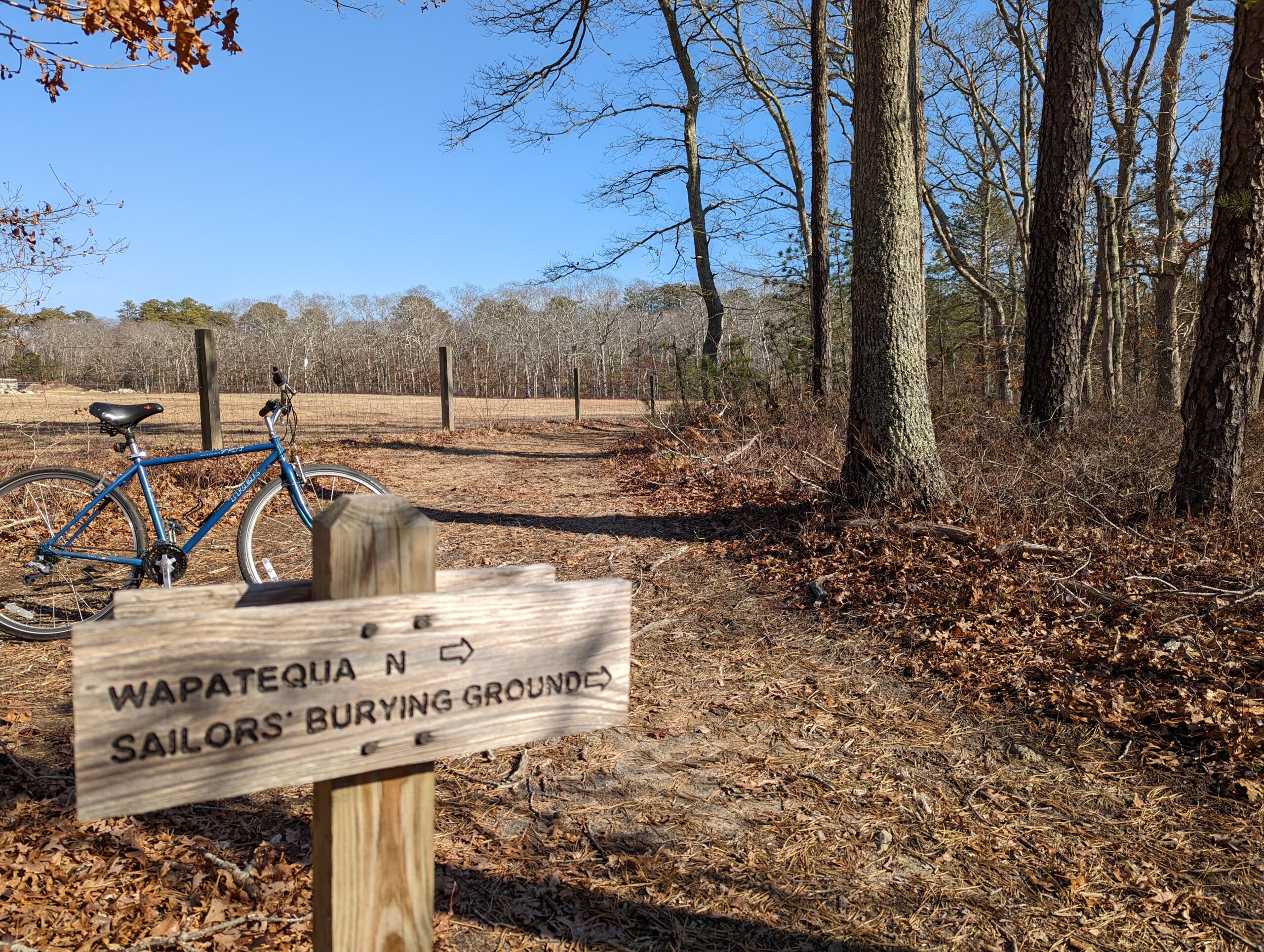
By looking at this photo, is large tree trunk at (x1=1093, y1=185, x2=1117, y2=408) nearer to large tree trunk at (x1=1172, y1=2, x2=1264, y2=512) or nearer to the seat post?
large tree trunk at (x1=1172, y1=2, x2=1264, y2=512)

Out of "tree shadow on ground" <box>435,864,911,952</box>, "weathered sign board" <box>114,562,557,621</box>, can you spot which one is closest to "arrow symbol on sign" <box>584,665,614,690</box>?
"weathered sign board" <box>114,562,557,621</box>

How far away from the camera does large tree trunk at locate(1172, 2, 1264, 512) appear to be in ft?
17.9

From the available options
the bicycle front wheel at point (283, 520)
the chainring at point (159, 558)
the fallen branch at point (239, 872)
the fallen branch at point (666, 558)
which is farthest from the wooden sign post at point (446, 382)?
the fallen branch at point (239, 872)

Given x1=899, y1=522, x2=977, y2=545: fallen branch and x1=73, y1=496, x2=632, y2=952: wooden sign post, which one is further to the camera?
x1=899, y1=522, x2=977, y2=545: fallen branch

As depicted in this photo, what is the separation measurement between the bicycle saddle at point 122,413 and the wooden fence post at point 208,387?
4714 mm

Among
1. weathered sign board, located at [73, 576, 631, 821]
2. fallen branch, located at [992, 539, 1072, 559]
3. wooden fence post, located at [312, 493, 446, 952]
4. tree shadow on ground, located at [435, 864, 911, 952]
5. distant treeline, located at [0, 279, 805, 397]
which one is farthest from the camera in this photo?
distant treeline, located at [0, 279, 805, 397]

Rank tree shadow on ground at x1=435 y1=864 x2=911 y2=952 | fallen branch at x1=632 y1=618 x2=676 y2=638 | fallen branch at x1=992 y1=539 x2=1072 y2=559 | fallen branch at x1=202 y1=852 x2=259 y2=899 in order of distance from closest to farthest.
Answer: tree shadow on ground at x1=435 y1=864 x2=911 y2=952 < fallen branch at x1=202 y1=852 x2=259 y2=899 < fallen branch at x1=632 y1=618 x2=676 y2=638 < fallen branch at x1=992 y1=539 x2=1072 y2=559

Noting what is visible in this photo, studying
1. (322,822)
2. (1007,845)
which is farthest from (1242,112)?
(322,822)

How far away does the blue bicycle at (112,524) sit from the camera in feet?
14.4

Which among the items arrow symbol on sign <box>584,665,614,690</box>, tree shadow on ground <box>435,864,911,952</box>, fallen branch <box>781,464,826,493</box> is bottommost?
tree shadow on ground <box>435,864,911,952</box>

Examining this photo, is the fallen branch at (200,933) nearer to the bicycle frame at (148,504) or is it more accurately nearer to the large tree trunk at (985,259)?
the bicycle frame at (148,504)

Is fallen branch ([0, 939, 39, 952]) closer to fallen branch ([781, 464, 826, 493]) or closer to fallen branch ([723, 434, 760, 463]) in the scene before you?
fallen branch ([781, 464, 826, 493])

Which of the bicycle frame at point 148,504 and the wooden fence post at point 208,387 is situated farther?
the wooden fence post at point 208,387

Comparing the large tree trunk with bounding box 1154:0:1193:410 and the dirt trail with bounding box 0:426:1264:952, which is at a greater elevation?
the large tree trunk with bounding box 1154:0:1193:410
